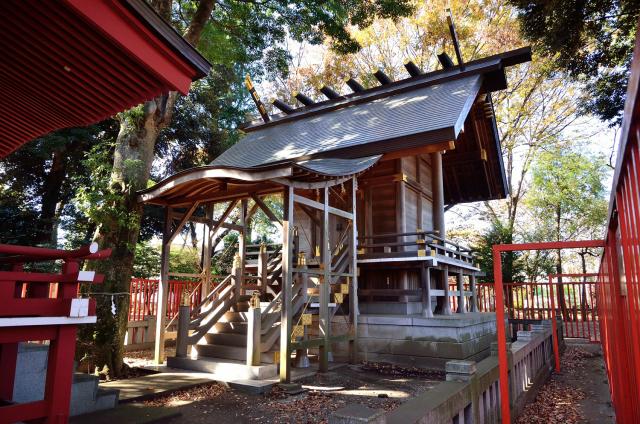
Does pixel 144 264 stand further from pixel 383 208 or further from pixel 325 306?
pixel 325 306

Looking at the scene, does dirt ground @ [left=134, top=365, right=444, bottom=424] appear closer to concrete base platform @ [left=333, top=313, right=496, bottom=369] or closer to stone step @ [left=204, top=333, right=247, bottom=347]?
concrete base platform @ [left=333, top=313, right=496, bottom=369]

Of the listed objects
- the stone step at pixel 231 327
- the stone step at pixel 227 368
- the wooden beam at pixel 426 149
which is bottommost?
the stone step at pixel 227 368

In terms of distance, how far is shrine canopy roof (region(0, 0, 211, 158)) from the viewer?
243cm

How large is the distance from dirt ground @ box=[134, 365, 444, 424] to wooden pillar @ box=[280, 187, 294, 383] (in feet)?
1.14

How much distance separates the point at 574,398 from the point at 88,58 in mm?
7807

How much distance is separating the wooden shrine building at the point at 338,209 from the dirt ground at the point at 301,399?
563 mm

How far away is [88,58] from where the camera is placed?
2752 mm

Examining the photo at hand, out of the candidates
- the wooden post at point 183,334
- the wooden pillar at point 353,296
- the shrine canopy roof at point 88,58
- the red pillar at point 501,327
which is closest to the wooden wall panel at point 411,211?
the wooden pillar at point 353,296

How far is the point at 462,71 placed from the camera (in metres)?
11.2

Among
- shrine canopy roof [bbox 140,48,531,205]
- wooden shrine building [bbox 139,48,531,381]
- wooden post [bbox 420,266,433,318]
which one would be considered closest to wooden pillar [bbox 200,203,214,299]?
wooden shrine building [bbox 139,48,531,381]

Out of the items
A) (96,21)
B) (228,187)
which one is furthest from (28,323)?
(228,187)

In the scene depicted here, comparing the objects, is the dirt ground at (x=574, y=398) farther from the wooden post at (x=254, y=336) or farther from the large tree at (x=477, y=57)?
the large tree at (x=477, y=57)

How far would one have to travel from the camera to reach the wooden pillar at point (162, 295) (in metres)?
7.43

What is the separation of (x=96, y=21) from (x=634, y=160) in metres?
2.77
